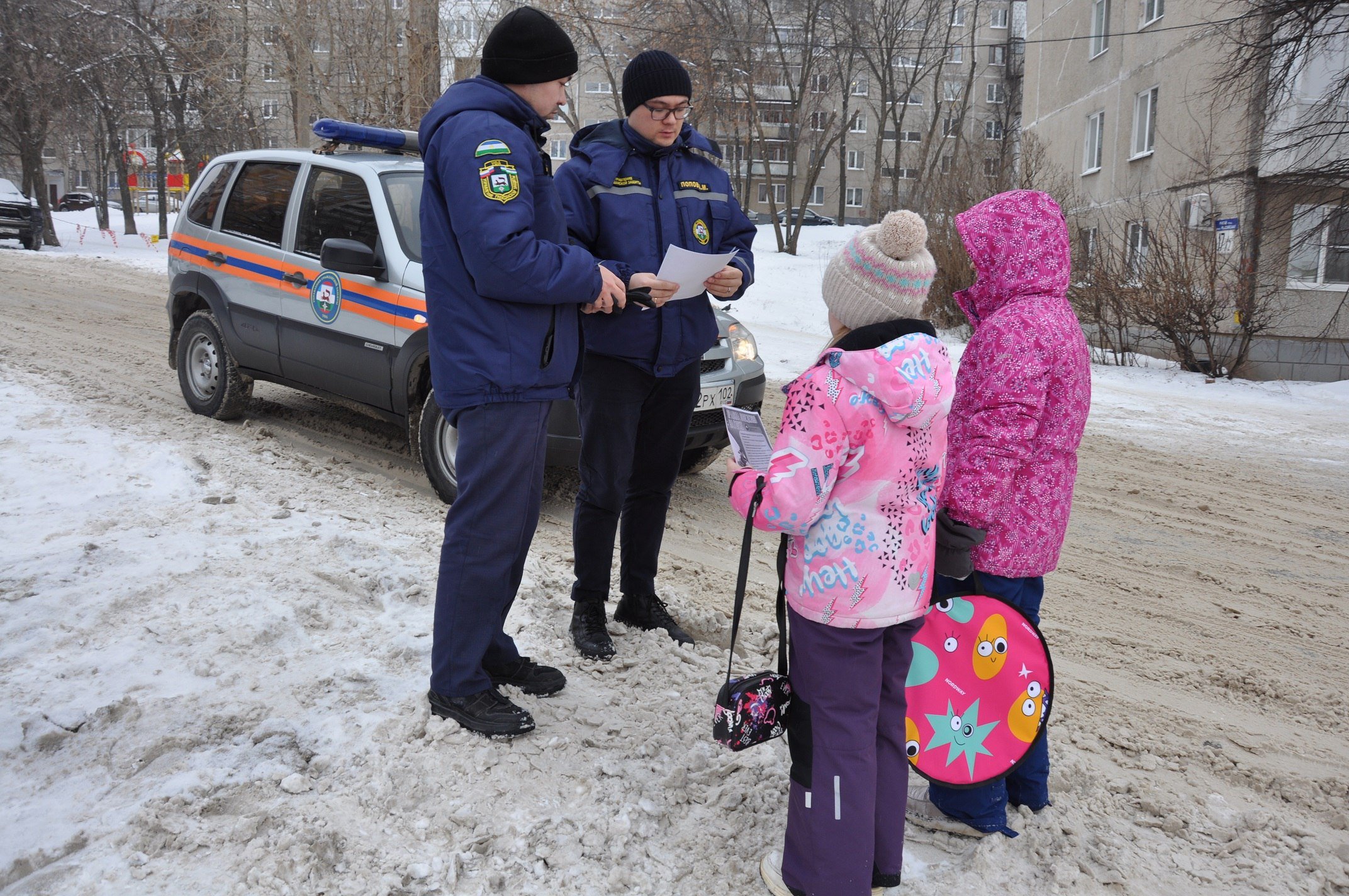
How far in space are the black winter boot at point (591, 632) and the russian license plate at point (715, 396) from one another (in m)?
1.89

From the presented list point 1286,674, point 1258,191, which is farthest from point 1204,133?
point 1286,674

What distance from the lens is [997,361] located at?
265 centimetres

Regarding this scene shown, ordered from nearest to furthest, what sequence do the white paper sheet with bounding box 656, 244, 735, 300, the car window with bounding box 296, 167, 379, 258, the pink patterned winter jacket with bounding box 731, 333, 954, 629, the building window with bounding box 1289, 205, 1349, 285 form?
1. the pink patterned winter jacket with bounding box 731, 333, 954, 629
2. the white paper sheet with bounding box 656, 244, 735, 300
3. the car window with bounding box 296, 167, 379, 258
4. the building window with bounding box 1289, 205, 1349, 285

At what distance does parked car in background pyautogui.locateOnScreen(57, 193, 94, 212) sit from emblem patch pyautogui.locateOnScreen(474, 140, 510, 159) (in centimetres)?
6103

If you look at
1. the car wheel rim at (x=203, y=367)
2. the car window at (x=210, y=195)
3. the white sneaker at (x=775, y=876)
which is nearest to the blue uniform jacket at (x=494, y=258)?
the white sneaker at (x=775, y=876)

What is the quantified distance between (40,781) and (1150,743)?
11.7 feet

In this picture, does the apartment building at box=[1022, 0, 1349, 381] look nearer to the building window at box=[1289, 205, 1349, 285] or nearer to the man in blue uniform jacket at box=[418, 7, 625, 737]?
the building window at box=[1289, 205, 1349, 285]

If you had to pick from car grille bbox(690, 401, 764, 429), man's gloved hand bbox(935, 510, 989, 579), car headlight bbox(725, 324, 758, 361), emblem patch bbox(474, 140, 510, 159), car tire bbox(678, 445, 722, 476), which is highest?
emblem patch bbox(474, 140, 510, 159)

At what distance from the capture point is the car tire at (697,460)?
6387 millimetres

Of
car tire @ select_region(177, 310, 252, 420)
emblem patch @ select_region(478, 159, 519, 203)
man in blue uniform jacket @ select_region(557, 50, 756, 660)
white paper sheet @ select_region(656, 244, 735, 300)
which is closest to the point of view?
emblem patch @ select_region(478, 159, 519, 203)

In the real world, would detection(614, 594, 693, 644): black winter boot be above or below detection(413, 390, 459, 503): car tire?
below

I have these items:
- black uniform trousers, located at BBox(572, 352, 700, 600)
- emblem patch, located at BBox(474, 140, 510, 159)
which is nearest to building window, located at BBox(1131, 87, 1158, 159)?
black uniform trousers, located at BBox(572, 352, 700, 600)

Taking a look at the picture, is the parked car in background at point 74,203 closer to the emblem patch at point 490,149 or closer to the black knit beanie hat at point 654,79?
the black knit beanie hat at point 654,79

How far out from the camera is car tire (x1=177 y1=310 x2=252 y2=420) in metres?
6.91
